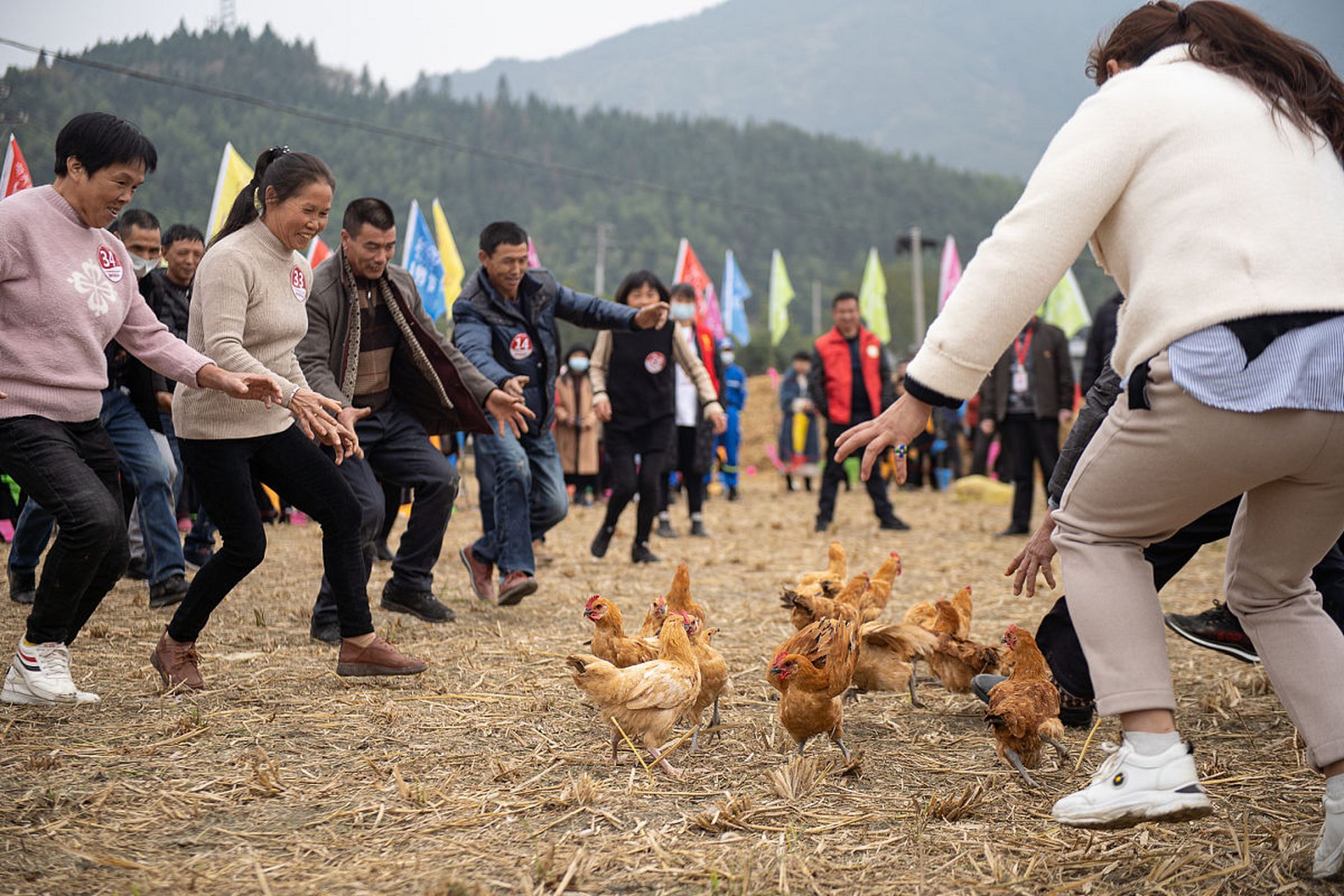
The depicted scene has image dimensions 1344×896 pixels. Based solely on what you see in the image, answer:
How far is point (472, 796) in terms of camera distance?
3244mm

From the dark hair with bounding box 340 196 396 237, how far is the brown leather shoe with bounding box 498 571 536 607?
2.18 metres

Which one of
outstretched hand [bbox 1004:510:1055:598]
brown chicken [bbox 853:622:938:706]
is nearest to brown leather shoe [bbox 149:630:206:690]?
brown chicken [bbox 853:622:938:706]

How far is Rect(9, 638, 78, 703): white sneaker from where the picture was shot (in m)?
4.11

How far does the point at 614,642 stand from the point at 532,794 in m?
0.94

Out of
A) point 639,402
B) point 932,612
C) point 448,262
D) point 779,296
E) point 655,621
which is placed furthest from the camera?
point 779,296

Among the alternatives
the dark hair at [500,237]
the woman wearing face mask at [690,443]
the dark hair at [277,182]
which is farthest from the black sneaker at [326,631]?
the woman wearing face mask at [690,443]

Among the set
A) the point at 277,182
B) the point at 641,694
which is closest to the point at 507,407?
the point at 277,182

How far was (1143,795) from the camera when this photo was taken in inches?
92.0

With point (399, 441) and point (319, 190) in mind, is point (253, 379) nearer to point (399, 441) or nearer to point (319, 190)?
point (319, 190)

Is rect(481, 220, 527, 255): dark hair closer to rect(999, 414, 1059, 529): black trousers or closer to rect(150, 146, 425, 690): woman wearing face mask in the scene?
rect(150, 146, 425, 690): woman wearing face mask

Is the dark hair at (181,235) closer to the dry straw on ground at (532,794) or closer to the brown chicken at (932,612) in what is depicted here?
the dry straw on ground at (532,794)

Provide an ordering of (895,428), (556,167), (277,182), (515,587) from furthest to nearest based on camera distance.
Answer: (556,167)
(515,587)
(277,182)
(895,428)

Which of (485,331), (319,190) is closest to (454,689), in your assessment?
(319,190)

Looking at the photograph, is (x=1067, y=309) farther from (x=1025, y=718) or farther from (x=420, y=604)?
(x=1025, y=718)
